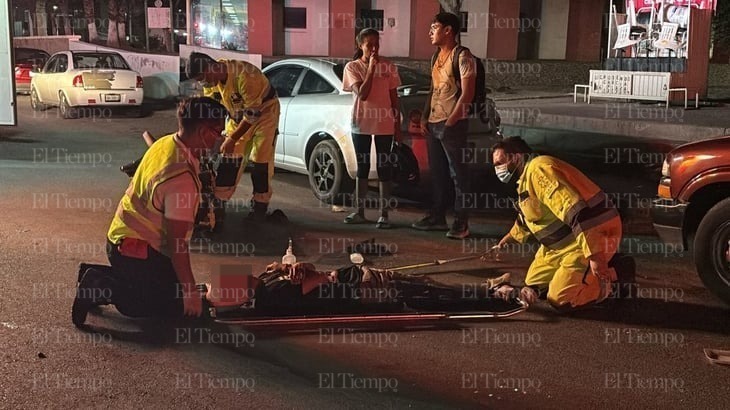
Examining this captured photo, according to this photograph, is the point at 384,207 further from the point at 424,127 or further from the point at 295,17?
the point at 295,17

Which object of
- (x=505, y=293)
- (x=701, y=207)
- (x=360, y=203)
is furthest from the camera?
(x=360, y=203)

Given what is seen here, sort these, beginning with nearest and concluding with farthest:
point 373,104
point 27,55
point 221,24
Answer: point 373,104
point 27,55
point 221,24

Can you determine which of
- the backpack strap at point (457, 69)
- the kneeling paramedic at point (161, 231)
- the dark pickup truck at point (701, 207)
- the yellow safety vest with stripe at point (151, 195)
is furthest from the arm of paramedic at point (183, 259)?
the backpack strap at point (457, 69)

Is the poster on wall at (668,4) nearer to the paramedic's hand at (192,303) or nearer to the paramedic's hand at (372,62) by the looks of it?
the paramedic's hand at (372,62)

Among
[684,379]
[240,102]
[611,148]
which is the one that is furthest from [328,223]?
[611,148]

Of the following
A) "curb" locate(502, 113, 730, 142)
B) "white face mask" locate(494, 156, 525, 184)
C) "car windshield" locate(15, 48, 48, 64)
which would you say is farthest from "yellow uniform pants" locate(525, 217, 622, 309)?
"car windshield" locate(15, 48, 48, 64)

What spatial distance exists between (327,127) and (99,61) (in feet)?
37.2

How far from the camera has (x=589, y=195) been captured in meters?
5.34

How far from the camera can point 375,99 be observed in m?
7.82

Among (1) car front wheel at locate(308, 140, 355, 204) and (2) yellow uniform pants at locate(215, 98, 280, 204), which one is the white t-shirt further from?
(1) car front wheel at locate(308, 140, 355, 204)

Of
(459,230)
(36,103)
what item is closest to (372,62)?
(459,230)

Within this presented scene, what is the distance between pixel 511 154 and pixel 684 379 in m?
1.85

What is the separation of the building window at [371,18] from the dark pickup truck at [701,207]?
22610 millimetres

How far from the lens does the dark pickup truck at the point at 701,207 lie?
222 inches
